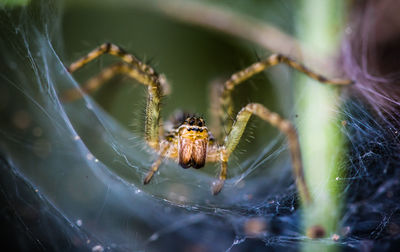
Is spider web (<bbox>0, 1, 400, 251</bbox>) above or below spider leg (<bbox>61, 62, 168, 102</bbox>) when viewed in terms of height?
below

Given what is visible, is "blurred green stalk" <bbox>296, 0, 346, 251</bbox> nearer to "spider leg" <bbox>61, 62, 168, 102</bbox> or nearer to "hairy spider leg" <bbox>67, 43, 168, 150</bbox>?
"hairy spider leg" <bbox>67, 43, 168, 150</bbox>

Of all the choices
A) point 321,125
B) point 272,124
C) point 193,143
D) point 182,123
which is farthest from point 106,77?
point 321,125

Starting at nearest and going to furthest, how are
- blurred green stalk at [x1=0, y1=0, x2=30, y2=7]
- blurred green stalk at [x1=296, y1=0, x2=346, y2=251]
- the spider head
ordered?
blurred green stalk at [x1=0, y1=0, x2=30, y2=7], blurred green stalk at [x1=296, y1=0, x2=346, y2=251], the spider head

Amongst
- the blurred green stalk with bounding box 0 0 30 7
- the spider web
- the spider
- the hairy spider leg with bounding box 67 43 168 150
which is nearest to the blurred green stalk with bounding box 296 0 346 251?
the spider web

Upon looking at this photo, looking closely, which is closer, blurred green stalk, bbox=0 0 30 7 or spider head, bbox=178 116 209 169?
blurred green stalk, bbox=0 0 30 7

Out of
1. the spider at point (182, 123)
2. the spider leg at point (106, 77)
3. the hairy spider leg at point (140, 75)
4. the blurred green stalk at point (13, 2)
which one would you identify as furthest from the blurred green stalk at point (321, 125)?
the blurred green stalk at point (13, 2)

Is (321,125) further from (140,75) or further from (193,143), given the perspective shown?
(140,75)
